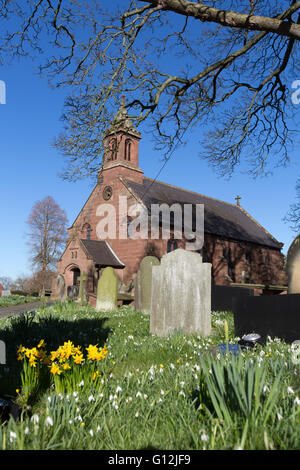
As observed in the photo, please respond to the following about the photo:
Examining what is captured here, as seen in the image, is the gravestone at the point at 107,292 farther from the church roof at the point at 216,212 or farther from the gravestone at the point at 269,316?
the church roof at the point at 216,212

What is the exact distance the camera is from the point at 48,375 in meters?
4.05

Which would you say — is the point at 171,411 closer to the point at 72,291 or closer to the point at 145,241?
the point at 145,241

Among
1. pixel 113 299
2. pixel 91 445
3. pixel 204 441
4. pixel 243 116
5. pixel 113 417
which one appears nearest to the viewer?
pixel 204 441

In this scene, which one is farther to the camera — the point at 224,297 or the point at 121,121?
the point at 224,297

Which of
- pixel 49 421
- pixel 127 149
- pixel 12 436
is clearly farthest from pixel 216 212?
pixel 12 436

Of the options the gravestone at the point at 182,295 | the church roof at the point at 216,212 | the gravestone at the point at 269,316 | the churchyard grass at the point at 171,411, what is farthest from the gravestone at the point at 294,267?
the church roof at the point at 216,212

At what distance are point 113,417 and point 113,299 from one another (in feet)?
37.2

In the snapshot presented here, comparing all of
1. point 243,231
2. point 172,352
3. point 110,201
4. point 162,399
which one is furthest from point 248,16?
point 243,231

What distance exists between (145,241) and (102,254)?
154 inches

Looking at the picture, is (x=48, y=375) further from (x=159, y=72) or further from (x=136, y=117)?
(x=159, y=72)

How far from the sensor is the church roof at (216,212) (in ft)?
104

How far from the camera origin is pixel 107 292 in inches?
551

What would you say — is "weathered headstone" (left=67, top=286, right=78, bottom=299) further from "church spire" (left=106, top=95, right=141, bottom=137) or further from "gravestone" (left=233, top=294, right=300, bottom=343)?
"gravestone" (left=233, top=294, right=300, bottom=343)

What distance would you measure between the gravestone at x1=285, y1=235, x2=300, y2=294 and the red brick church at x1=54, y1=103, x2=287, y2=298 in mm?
16485
